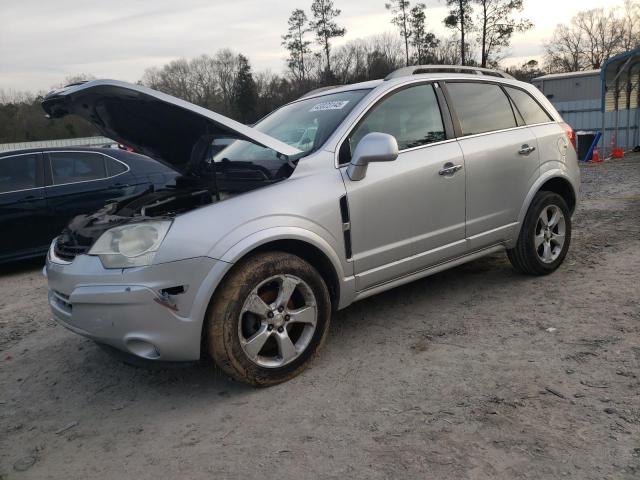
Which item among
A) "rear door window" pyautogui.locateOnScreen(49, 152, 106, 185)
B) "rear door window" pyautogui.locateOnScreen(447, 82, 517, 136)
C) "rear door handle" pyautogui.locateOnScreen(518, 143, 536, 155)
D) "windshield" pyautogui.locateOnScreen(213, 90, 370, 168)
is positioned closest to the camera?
"windshield" pyautogui.locateOnScreen(213, 90, 370, 168)

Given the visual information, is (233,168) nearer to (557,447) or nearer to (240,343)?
(240,343)

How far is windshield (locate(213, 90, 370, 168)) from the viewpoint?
354 cm

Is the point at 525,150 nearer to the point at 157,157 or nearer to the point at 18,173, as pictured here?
the point at 157,157

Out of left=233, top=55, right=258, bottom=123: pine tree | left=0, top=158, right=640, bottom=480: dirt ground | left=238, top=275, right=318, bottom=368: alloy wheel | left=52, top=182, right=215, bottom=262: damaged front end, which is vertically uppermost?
left=233, top=55, right=258, bottom=123: pine tree

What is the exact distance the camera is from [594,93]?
19609mm

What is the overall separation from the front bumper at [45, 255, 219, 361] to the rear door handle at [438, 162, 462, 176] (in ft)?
6.12

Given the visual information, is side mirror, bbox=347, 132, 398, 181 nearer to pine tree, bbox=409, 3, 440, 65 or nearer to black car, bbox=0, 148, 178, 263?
black car, bbox=0, 148, 178, 263

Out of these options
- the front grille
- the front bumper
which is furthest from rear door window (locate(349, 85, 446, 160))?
the front grille

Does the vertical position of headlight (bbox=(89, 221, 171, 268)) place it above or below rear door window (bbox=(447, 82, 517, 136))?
below

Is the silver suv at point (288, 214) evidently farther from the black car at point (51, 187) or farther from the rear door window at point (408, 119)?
the black car at point (51, 187)

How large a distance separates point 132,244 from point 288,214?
877 millimetres

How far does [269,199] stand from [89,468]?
1645 millimetres

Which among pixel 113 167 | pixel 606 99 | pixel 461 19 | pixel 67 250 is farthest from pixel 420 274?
pixel 461 19

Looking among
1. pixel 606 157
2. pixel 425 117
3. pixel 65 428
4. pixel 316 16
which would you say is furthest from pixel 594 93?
pixel 316 16
